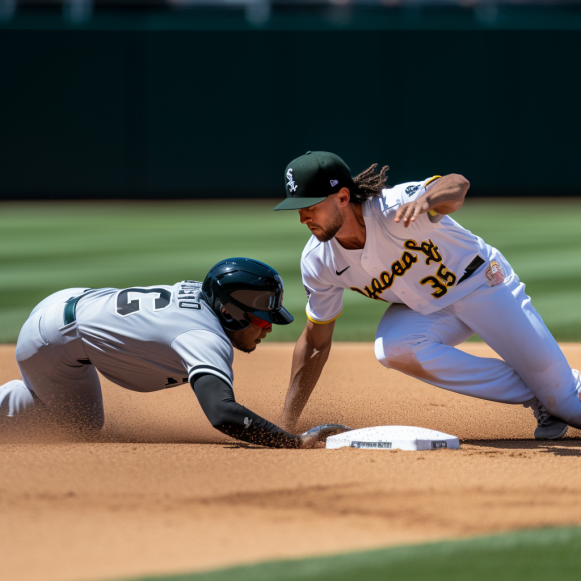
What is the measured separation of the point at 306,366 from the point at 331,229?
0.85m

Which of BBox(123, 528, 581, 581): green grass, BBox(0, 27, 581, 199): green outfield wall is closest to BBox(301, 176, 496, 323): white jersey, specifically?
BBox(123, 528, 581, 581): green grass

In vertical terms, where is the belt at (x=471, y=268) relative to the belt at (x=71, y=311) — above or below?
above

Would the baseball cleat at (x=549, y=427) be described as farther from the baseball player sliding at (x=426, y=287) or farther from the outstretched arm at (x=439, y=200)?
the outstretched arm at (x=439, y=200)

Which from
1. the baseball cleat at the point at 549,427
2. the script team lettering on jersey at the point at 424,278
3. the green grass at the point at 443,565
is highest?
the script team lettering on jersey at the point at 424,278

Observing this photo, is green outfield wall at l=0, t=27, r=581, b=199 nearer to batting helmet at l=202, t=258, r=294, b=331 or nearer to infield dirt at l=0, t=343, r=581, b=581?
infield dirt at l=0, t=343, r=581, b=581

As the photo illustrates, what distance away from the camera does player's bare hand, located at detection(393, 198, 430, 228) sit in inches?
142

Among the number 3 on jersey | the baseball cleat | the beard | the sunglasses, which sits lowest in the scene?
the baseball cleat

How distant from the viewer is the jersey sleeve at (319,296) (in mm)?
4223

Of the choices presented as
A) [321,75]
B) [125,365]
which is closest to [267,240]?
[321,75]

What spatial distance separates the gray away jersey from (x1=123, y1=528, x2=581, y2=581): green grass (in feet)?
4.04

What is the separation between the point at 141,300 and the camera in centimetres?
377

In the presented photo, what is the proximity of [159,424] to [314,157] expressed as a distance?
1731 mm

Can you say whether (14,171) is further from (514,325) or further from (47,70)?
(514,325)

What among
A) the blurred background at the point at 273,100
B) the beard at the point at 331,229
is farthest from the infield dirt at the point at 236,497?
the blurred background at the point at 273,100
